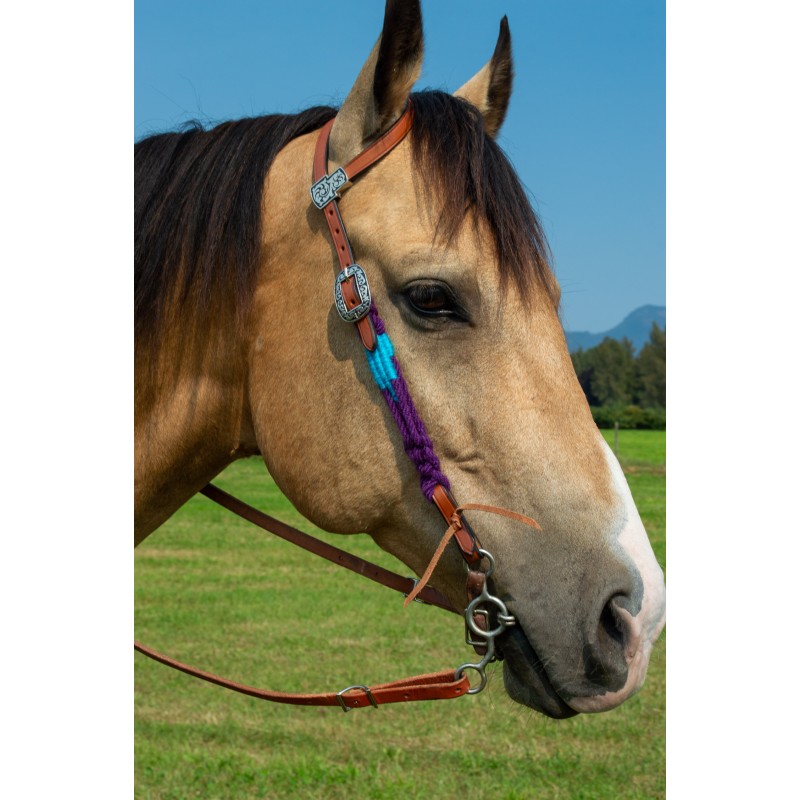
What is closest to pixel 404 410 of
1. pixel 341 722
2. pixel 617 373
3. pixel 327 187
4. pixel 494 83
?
pixel 327 187

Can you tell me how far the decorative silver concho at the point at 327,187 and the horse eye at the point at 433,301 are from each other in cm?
30

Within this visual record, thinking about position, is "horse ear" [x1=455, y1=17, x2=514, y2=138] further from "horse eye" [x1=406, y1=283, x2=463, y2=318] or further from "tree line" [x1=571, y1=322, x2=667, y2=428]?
"tree line" [x1=571, y1=322, x2=667, y2=428]

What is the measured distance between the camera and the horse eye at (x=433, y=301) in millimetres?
1819

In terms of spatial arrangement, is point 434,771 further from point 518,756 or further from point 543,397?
point 543,397

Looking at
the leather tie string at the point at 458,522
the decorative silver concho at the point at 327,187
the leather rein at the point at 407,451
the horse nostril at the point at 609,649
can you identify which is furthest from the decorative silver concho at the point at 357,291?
the horse nostril at the point at 609,649

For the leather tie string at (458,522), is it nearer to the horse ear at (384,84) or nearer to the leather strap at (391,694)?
the leather strap at (391,694)

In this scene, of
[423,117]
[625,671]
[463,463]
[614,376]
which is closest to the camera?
[625,671]

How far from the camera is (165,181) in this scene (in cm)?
214

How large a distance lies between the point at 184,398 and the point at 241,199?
510 mm

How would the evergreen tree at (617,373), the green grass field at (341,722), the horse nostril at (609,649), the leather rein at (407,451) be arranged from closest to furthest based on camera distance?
1. the horse nostril at (609,649)
2. the leather rein at (407,451)
3. the green grass field at (341,722)
4. the evergreen tree at (617,373)

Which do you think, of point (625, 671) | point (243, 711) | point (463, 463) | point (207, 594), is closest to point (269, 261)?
point (463, 463)

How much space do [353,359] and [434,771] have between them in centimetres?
306

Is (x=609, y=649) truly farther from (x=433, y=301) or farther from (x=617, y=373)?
(x=617, y=373)

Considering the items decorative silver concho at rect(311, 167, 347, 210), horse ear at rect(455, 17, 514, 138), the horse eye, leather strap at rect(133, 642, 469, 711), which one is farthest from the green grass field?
horse ear at rect(455, 17, 514, 138)
